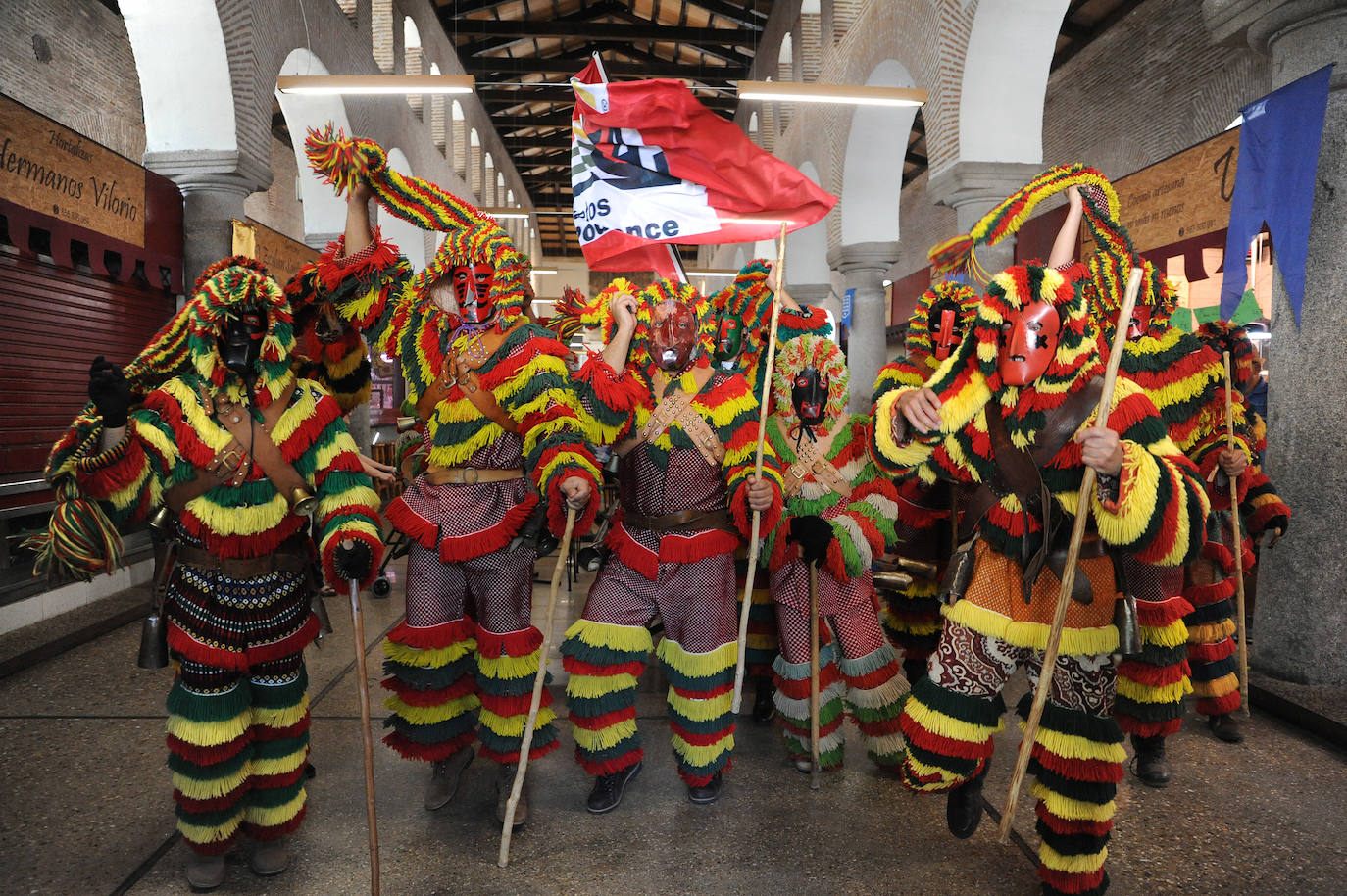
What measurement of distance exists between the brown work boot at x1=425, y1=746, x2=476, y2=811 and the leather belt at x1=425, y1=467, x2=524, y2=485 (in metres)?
1.09

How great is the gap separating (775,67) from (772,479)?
15.0 m

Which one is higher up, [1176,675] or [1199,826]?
[1176,675]

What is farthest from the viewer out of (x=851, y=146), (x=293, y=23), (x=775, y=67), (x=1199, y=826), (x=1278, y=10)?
(x=775, y=67)

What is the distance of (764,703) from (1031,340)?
2.46 metres

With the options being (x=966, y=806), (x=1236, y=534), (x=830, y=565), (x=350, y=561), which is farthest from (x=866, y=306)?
(x=350, y=561)

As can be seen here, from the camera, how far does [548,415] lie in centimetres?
303

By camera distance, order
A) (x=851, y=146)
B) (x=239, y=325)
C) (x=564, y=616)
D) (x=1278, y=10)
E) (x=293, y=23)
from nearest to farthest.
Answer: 1. (x=239, y=325)
2. (x=1278, y=10)
3. (x=564, y=616)
4. (x=293, y=23)
5. (x=851, y=146)

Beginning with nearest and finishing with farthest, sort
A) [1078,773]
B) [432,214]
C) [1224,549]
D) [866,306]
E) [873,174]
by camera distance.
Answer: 1. [1078,773]
2. [432,214]
3. [1224,549]
4. [873,174]
5. [866,306]

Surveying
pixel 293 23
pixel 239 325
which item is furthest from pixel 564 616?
pixel 293 23

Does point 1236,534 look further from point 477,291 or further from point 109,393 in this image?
point 109,393

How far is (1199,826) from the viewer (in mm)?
3076

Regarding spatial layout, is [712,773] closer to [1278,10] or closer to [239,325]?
[239,325]

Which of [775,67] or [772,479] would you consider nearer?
[772,479]

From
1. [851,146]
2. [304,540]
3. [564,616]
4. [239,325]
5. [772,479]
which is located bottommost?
[564,616]
